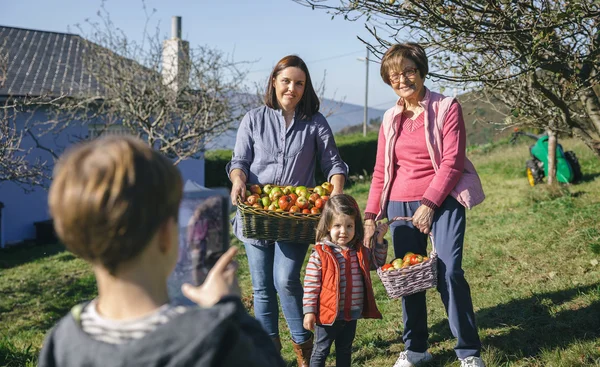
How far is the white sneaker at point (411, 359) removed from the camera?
4.30 metres

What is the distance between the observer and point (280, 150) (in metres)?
4.26

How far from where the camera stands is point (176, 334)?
1.44 metres

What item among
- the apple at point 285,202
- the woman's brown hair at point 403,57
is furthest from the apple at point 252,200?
the woman's brown hair at point 403,57

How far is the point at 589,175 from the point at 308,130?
971 cm

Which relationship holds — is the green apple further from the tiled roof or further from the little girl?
the tiled roof

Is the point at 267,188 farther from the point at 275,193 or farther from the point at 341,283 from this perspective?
the point at 341,283

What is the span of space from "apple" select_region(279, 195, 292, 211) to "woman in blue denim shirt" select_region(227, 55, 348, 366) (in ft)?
0.84

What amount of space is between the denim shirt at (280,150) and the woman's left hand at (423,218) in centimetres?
60

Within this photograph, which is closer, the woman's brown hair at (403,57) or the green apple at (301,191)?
the woman's brown hair at (403,57)

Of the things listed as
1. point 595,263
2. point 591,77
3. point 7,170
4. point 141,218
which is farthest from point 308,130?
point 7,170

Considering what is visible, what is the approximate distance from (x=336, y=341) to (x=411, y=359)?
2.13 ft

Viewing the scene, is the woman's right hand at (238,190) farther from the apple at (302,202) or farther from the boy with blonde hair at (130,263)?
the boy with blonde hair at (130,263)

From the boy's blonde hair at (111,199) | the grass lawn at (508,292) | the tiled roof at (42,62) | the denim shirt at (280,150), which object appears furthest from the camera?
the tiled roof at (42,62)

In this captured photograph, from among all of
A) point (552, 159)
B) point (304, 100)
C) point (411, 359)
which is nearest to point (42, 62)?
point (552, 159)
